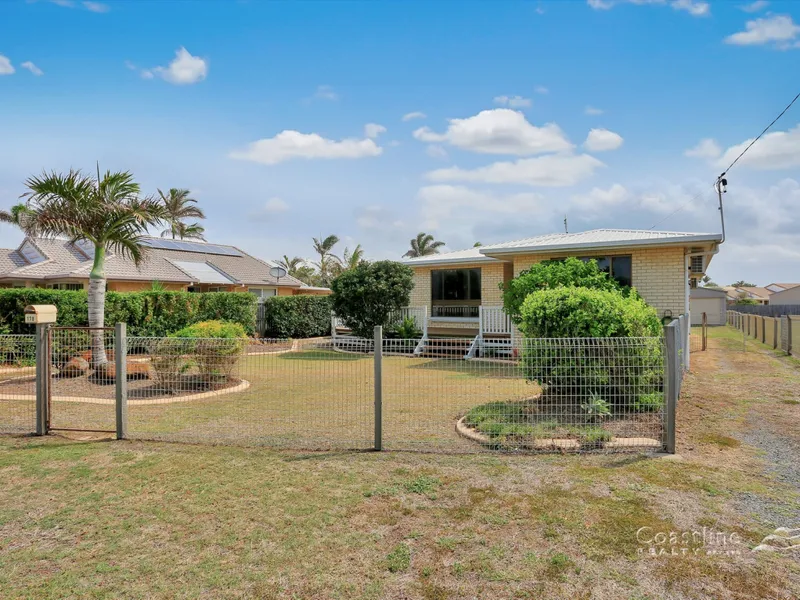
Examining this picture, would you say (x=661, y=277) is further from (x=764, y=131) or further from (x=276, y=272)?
(x=276, y=272)

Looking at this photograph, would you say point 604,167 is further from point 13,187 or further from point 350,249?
point 350,249

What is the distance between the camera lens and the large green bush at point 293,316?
66.2 ft

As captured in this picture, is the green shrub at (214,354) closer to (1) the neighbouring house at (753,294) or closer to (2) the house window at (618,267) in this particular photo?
(2) the house window at (618,267)

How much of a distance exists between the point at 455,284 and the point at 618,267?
21.1 ft

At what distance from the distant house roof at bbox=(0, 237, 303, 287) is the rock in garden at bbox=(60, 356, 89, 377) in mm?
8079

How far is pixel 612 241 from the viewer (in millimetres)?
13297

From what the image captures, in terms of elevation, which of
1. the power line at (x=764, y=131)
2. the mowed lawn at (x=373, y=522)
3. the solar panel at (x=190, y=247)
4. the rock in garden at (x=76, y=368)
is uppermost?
the power line at (x=764, y=131)

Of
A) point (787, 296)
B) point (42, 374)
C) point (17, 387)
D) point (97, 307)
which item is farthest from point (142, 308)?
point (787, 296)

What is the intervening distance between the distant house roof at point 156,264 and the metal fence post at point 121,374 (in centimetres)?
1304

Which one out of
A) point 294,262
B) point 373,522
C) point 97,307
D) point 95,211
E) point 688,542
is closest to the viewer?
point 688,542

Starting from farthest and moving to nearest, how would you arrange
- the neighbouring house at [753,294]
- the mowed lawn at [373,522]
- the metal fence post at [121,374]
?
the neighbouring house at [753,294], the metal fence post at [121,374], the mowed lawn at [373,522]

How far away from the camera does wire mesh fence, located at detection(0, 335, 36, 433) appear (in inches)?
271

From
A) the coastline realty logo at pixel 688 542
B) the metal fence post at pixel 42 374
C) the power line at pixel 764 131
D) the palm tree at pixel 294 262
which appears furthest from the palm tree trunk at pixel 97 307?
the palm tree at pixel 294 262

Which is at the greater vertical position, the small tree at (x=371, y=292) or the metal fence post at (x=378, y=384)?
the small tree at (x=371, y=292)
